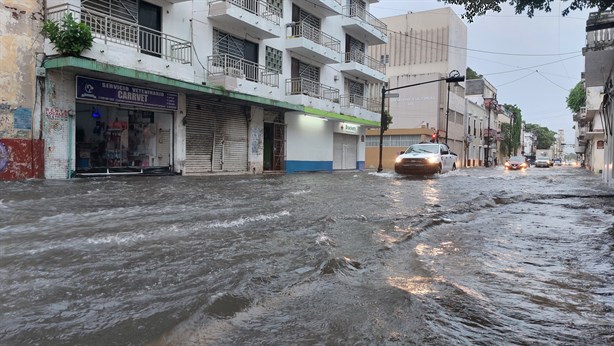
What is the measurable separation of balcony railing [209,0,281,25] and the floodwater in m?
12.9

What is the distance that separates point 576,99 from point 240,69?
4585cm

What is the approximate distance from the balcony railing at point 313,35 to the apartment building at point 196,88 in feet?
0.34

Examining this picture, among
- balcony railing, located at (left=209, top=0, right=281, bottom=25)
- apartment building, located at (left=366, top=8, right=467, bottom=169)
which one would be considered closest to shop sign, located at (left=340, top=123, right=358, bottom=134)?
balcony railing, located at (left=209, top=0, right=281, bottom=25)

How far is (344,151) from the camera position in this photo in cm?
3041

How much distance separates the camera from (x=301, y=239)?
5.82m

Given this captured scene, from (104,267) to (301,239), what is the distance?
8.13 ft

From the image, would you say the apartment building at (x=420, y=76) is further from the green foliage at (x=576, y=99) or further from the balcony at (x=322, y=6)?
the balcony at (x=322, y=6)

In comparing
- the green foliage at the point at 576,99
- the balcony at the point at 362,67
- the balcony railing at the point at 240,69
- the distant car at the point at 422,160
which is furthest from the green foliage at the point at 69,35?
the green foliage at the point at 576,99

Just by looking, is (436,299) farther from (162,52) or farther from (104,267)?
(162,52)

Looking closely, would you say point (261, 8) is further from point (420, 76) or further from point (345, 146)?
point (420, 76)

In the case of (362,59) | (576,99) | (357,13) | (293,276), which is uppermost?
(357,13)

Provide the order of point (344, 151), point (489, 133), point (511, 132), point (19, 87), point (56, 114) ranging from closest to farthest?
point (19, 87) < point (56, 114) < point (344, 151) < point (489, 133) < point (511, 132)

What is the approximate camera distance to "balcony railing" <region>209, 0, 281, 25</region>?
1855 cm

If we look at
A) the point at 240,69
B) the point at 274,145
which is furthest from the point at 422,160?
the point at 240,69
